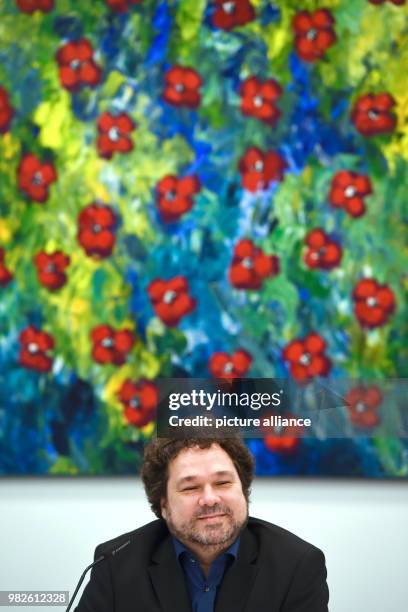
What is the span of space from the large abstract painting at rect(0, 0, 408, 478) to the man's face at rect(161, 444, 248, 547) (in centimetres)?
94

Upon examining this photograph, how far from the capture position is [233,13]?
2.55 m

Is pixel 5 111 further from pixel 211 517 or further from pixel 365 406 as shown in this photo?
pixel 211 517

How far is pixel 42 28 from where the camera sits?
8.51 ft

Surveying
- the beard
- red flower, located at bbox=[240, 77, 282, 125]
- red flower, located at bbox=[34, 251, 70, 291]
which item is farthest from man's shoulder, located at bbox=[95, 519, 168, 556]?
red flower, located at bbox=[240, 77, 282, 125]

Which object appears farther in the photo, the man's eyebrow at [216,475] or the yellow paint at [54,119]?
the yellow paint at [54,119]

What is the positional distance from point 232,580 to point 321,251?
1.20 meters

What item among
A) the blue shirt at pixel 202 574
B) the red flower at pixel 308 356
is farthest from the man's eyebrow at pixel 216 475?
the red flower at pixel 308 356

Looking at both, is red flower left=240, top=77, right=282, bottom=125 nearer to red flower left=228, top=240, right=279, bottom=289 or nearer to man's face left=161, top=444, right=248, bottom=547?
red flower left=228, top=240, right=279, bottom=289

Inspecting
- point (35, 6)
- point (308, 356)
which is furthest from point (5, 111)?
point (308, 356)

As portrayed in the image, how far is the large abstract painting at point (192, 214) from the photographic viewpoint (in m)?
2.53

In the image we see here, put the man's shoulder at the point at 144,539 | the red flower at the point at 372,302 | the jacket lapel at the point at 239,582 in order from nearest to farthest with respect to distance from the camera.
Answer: the jacket lapel at the point at 239,582, the man's shoulder at the point at 144,539, the red flower at the point at 372,302

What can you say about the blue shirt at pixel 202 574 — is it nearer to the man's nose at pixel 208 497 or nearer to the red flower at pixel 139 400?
the man's nose at pixel 208 497

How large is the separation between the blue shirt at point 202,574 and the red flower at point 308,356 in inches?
38.6

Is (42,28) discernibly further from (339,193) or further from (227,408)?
(227,408)
